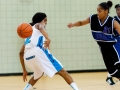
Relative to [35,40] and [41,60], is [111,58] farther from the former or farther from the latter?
[35,40]

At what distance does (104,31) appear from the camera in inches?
217

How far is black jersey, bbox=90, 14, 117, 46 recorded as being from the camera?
5.49 meters

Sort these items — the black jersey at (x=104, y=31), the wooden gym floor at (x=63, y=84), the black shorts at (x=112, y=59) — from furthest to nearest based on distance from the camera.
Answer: the wooden gym floor at (x=63, y=84)
the black shorts at (x=112, y=59)
the black jersey at (x=104, y=31)

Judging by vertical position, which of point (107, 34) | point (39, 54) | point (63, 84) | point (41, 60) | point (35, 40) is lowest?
point (63, 84)

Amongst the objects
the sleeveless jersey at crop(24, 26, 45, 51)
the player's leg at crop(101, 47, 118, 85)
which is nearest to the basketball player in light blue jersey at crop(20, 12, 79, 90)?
the sleeveless jersey at crop(24, 26, 45, 51)

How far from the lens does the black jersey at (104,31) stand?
549cm

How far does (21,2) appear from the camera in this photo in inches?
375

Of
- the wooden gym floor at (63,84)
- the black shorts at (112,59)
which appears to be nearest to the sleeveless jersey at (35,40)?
the black shorts at (112,59)

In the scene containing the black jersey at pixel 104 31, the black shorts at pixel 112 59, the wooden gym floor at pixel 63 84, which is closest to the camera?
the black jersey at pixel 104 31

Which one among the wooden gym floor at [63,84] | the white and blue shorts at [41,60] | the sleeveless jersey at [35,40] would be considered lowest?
the wooden gym floor at [63,84]

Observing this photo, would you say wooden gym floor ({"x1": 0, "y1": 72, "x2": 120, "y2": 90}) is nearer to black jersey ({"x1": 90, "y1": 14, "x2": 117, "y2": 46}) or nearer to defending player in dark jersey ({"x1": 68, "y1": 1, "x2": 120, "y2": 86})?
defending player in dark jersey ({"x1": 68, "y1": 1, "x2": 120, "y2": 86})

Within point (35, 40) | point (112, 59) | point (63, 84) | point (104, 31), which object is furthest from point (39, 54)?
point (63, 84)

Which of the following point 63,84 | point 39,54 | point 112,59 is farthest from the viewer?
point 63,84

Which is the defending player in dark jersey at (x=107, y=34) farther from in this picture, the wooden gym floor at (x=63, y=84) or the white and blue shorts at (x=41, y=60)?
the wooden gym floor at (x=63, y=84)
